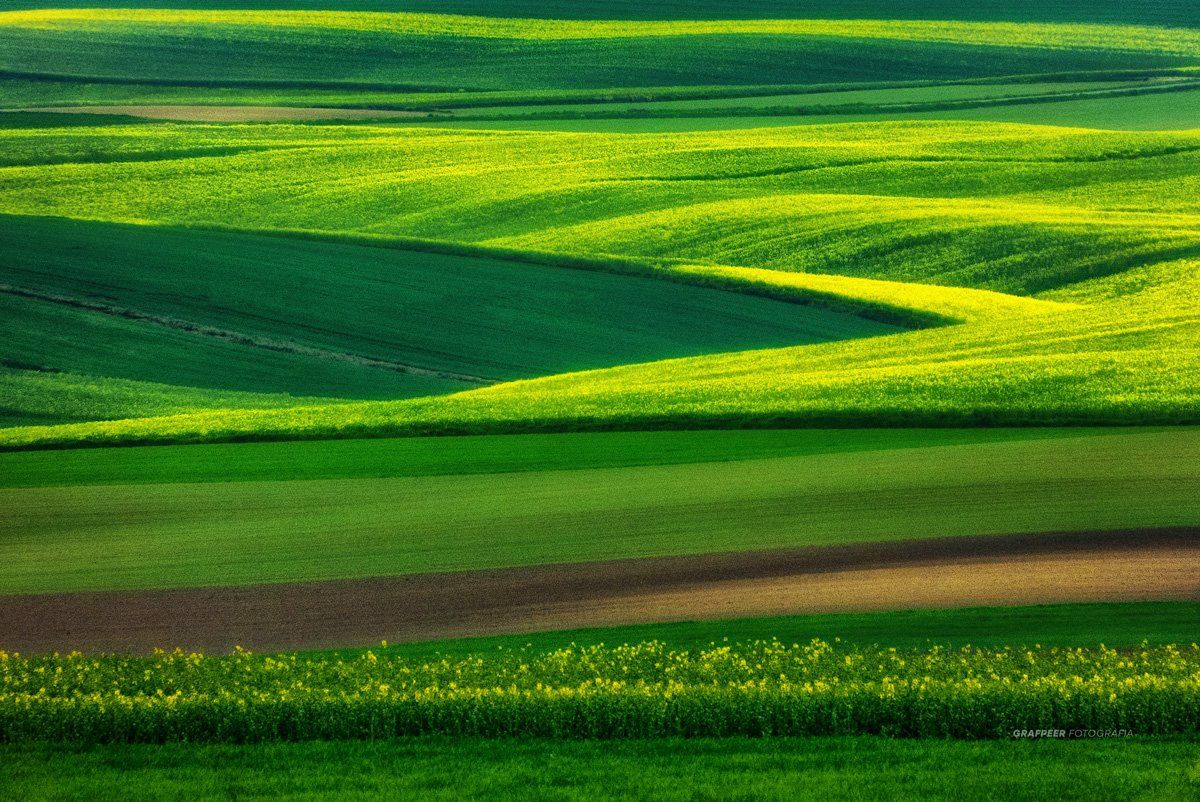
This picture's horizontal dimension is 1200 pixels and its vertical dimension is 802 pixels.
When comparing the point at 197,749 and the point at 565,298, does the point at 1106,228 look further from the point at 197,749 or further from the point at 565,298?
the point at 197,749

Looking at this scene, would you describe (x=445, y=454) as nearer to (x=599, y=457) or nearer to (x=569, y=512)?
(x=599, y=457)

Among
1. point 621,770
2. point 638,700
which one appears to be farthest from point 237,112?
point 621,770

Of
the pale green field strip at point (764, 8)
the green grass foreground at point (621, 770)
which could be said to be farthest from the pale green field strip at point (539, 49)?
the green grass foreground at point (621, 770)

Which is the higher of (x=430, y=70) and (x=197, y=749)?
→ (x=430, y=70)

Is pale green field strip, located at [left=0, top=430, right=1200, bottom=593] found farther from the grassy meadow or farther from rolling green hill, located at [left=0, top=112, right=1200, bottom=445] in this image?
rolling green hill, located at [left=0, top=112, right=1200, bottom=445]

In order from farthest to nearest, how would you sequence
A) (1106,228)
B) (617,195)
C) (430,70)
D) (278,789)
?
(430,70), (617,195), (1106,228), (278,789)

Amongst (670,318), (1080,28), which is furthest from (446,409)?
(1080,28)
